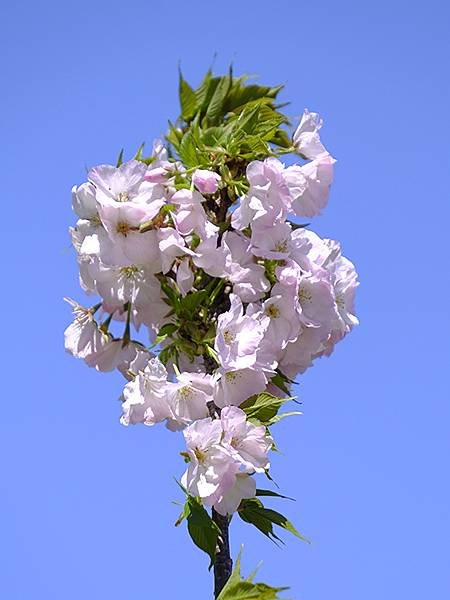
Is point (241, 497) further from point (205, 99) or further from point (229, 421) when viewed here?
point (205, 99)

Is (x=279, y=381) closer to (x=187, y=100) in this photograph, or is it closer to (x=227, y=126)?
(x=227, y=126)

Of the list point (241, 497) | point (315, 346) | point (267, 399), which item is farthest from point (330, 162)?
point (241, 497)

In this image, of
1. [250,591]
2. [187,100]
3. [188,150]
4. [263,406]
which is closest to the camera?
[250,591]

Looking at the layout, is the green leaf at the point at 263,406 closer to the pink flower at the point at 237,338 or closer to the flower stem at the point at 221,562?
the pink flower at the point at 237,338

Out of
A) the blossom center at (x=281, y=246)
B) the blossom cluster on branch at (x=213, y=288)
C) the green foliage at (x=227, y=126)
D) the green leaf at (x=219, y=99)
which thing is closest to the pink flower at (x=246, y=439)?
the blossom cluster on branch at (x=213, y=288)

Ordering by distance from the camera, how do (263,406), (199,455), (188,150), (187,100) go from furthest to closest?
(187,100), (188,150), (263,406), (199,455)

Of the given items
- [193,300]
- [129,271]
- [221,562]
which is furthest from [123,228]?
[221,562]
